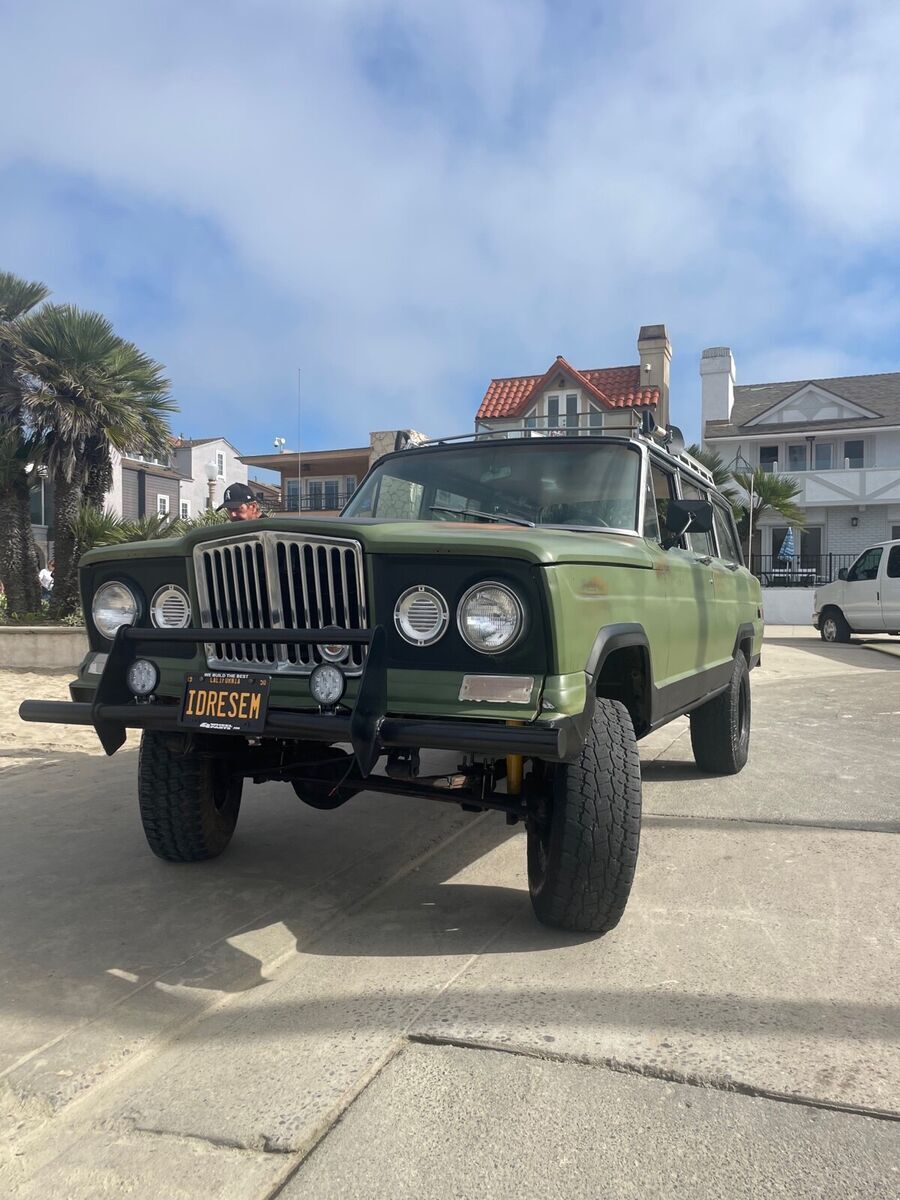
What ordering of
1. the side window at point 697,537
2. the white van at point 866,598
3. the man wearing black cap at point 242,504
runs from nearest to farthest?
the side window at point 697,537 < the man wearing black cap at point 242,504 < the white van at point 866,598

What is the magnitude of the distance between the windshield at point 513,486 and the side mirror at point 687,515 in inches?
7.2

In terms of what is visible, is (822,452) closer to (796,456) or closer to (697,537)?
(796,456)

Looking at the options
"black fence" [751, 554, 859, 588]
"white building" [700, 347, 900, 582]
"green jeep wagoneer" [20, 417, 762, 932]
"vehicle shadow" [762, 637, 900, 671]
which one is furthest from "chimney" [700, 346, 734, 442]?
"green jeep wagoneer" [20, 417, 762, 932]

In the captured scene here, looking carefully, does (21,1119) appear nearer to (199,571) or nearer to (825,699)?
(199,571)

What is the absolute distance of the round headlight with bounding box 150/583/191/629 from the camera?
3545 millimetres

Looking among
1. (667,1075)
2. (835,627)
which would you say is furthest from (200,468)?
(667,1075)

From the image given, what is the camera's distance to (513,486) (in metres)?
4.33

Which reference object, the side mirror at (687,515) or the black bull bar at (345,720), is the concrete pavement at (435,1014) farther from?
the side mirror at (687,515)

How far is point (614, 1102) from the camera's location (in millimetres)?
2268

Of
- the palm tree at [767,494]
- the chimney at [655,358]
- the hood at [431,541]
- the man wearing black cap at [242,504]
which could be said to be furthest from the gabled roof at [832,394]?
the hood at [431,541]

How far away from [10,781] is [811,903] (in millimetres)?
4821

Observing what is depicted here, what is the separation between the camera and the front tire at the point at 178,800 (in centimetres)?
387

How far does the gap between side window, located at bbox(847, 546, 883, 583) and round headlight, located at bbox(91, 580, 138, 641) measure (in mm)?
16196

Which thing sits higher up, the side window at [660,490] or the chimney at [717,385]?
the chimney at [717,385]
